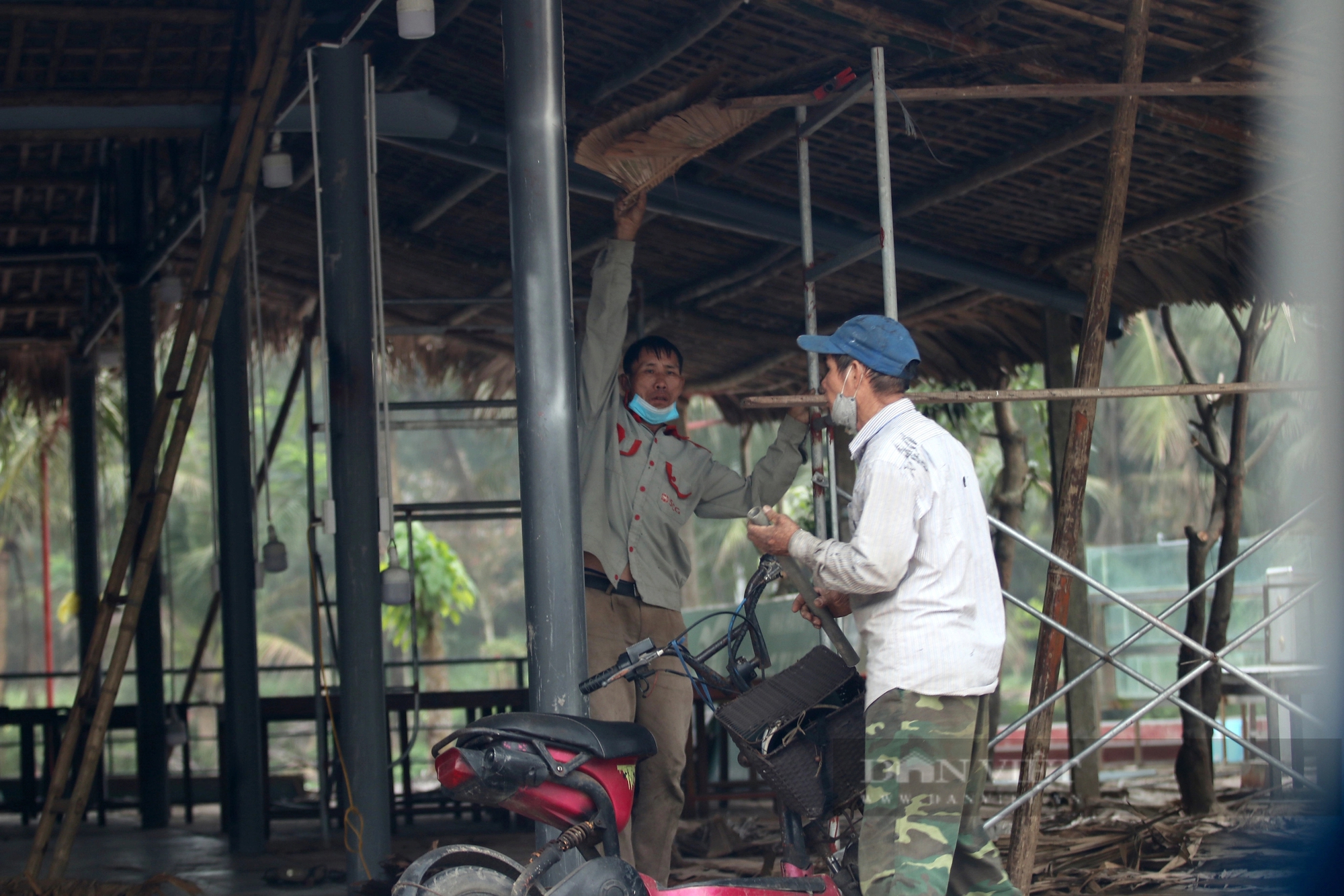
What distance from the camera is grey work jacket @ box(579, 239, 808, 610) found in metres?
4.12

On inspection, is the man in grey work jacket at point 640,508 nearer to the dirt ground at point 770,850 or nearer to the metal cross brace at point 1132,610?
the metal cross brace at point 1132,610

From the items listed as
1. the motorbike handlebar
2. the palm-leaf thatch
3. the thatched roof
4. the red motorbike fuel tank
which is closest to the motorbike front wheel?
the red motorbike fuel tank

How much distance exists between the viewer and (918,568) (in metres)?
3.05

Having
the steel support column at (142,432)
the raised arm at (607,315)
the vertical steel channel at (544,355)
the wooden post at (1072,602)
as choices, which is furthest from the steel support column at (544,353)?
the steel support column at (142,432)

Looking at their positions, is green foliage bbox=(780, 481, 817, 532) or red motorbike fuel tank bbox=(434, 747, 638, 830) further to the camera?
green foliage bbox=(780, 481, 817, 532)

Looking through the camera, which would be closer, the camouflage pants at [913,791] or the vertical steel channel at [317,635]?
the camouflage pants at [913,791]

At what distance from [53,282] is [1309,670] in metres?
7.81

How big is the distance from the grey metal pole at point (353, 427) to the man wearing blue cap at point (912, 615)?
2402 millimetres

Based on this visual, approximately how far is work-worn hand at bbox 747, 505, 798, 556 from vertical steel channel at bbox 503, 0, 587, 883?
Answer: 0.68 metres

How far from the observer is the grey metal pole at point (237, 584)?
22.0ft

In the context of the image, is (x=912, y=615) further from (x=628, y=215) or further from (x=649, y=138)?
(x=649, y=138)

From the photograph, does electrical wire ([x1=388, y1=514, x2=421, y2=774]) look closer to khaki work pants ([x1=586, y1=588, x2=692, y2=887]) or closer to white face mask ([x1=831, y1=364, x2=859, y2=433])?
khaki work pants ([x1=586, y1=588, x2=692, y2=887])

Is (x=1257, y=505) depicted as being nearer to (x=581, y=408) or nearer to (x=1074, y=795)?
(x=1074, y=795)

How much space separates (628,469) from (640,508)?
0.13 m
